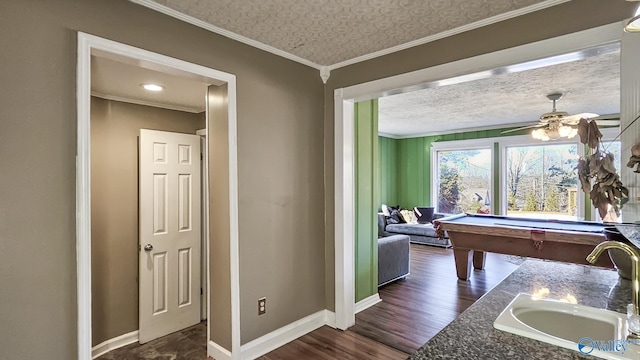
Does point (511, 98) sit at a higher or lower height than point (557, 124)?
higher

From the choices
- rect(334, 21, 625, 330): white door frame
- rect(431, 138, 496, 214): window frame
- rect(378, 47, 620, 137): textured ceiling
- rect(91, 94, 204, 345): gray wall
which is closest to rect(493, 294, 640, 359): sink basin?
rect(334, 21, 625, 330): white door frame

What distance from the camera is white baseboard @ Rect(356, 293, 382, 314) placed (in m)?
3.37

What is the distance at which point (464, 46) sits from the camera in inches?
87.7

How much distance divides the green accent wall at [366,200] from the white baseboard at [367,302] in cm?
3

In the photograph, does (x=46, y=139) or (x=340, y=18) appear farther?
(x=340, y=18)

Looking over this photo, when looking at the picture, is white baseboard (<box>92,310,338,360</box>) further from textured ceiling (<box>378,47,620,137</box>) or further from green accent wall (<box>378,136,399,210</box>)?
green accent wall (<box>378,136,399,210</box>)

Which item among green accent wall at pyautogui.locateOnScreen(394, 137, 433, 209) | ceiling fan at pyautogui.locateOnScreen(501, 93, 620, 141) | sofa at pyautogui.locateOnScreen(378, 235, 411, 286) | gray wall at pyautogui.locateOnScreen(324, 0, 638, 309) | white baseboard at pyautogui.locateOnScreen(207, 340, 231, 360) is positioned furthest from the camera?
green accent wall at pyautogui.locateOnScreen(394, 137, 433, 209)

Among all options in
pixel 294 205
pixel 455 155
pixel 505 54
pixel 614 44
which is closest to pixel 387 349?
pixel 294 205

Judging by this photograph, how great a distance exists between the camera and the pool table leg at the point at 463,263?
14.3 ft

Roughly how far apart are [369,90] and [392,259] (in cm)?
238

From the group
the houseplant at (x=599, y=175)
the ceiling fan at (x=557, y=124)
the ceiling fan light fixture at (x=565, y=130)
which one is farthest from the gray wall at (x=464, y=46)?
the ceiling fan light fixture at (x=565, y=130)

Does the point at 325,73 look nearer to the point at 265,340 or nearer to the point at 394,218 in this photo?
the point at 265,340

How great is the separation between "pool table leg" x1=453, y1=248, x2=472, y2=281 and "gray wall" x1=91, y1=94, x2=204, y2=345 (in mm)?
3909

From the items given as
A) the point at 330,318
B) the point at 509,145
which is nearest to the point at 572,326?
the point at 330,318
